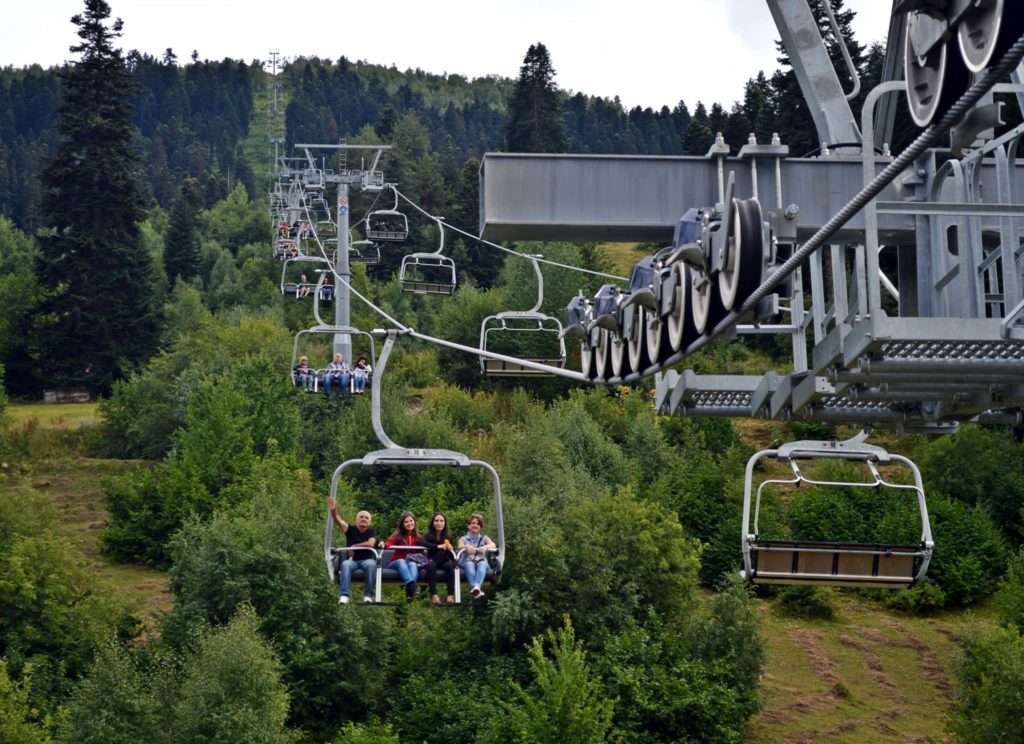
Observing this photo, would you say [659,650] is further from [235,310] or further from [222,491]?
[235,310]

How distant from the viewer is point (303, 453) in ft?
213

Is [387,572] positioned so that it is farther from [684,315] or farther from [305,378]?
[305,378]

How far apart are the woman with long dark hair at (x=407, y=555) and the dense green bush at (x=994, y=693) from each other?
23.0 meters

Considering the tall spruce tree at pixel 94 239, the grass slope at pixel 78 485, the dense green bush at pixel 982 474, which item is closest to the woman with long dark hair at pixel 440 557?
the grass slope at pixel 78 485

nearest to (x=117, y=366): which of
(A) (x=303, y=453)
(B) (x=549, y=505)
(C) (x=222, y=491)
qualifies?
(A) (x=303, y=453)

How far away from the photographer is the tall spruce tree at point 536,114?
11988 centimetres

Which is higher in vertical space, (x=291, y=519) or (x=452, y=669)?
(x=291, y=519)

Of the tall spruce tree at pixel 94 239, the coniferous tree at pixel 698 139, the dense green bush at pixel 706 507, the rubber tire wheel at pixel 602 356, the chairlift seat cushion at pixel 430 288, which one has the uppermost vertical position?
the coniferous tree at pixel 698 139

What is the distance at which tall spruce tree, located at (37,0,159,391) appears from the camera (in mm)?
89000

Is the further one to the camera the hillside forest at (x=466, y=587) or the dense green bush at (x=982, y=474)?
the dense green bush at (x=982, y=474)

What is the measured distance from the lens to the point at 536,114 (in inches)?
4761

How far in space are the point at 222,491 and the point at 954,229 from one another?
130 feet

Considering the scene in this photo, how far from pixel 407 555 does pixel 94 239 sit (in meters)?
69.5

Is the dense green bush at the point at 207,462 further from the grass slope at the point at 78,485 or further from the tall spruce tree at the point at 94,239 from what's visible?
the tall spruce tree at the point at 94,239
